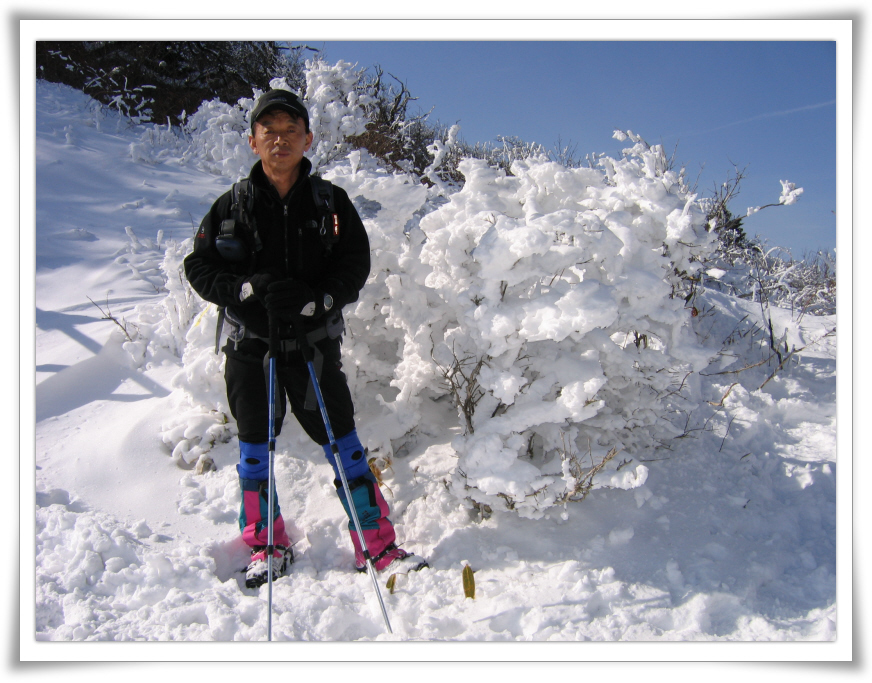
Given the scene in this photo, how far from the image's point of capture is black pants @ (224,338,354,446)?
2629mm

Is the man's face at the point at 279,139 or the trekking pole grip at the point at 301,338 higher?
the man's face at the point at 279,139

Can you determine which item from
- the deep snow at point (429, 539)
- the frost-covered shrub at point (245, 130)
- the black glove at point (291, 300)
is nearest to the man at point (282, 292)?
the black glove at point (291, 300)

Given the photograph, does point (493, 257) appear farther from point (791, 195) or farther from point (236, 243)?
point (791, 195)

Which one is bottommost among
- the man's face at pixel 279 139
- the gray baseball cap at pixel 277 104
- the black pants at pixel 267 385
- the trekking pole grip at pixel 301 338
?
the black pants at pixel 267 385

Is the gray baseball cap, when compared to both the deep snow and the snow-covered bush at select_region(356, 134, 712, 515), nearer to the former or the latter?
the snow-covered bush at select_region(356, 134, 712, 515)

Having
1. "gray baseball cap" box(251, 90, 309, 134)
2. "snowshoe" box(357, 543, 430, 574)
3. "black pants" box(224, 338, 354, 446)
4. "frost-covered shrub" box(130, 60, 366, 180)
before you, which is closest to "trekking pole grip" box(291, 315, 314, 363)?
"black pants" box(224, 338, 354, 446)

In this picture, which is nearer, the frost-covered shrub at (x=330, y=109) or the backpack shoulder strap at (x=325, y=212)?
the backpack shoulder strap at (x=325, y=212)

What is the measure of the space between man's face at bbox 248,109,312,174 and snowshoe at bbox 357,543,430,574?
2041 millimetres

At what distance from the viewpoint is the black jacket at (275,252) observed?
2504mm

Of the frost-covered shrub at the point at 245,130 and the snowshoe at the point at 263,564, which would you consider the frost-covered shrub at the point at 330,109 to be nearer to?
the frost-covered shrub at the point at 245,130

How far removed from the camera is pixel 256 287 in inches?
93.2

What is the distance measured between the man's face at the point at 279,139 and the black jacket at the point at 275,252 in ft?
0.29
